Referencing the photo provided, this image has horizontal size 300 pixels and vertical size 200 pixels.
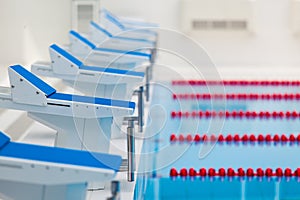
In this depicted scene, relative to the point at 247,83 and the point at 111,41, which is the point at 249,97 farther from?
the point at 111,41

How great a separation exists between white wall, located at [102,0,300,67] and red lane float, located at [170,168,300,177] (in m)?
4.74

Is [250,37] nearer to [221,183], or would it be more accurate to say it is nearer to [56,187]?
[221,183]

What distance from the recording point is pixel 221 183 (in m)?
4.05

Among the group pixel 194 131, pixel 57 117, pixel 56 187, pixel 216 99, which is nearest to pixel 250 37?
pixel 216 99

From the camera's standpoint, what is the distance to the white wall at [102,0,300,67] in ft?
28.8

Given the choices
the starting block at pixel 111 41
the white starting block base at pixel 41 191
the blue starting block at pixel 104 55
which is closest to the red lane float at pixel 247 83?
the starting block at pixel 111 41

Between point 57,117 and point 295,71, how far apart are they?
5.88 m

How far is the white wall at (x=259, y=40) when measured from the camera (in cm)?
878

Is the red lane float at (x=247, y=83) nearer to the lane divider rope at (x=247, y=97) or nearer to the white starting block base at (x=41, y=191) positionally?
the lane divider rope at (x=247, y=97)

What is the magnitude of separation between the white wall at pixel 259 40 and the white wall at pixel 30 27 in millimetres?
1714

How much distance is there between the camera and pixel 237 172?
4.20 meters

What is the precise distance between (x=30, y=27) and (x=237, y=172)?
3020mm

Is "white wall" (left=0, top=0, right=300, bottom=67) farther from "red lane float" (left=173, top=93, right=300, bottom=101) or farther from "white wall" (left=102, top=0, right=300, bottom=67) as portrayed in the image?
"red lane float" (left=173, top=93, right=300, bottom=101)

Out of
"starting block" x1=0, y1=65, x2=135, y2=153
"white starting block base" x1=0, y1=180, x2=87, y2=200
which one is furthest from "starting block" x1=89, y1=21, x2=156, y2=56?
"white starting block base" x1=0, y1=180, x2=87, y2=200
